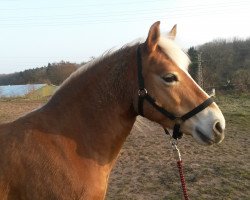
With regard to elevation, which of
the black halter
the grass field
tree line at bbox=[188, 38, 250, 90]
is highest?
the black halter

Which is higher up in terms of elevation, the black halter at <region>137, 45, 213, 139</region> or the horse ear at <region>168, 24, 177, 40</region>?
the horse ear at <region>168, 24, 177, 40</region>

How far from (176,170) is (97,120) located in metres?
4.56

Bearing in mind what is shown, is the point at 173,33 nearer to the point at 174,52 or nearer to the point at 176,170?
the point at 174,52

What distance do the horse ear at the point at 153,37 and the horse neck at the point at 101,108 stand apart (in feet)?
0.59

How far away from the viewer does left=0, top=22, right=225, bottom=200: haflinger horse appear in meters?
2.79

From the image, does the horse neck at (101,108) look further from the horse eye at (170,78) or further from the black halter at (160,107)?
the horse eye at (170,78)

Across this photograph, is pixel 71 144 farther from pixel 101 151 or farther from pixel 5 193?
pixel 5 193

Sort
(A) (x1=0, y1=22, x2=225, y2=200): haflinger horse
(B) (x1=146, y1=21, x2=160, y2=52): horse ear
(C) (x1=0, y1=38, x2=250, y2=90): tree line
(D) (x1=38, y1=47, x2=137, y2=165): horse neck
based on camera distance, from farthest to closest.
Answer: (C) (x1=0, y1=38, x2=250, y2=90): tree line < (D) (x1=38, y1=47, x2=137, y2=165): horse neck < (B) (x1=146, y1=21, x2=160, y2=52): horse ear < (A) (x1=0, y1=22, x2=225, y2=200): haflinger horse

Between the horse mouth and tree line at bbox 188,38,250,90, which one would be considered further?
tree line at bbox 188,38,250,90

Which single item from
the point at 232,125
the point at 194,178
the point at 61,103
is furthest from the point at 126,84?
the point at 232,125

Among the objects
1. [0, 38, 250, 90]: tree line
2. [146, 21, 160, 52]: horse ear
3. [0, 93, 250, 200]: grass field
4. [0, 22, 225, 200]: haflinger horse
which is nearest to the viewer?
[0, 22, 225, 200]: haflinger horse

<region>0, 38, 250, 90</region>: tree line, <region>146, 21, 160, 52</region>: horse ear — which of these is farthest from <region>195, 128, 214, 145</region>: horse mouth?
<region>0, 38, 250, 90</region>: tree line

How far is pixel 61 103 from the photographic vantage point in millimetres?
3119

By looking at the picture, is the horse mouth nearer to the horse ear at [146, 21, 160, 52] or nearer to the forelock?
the forelock
